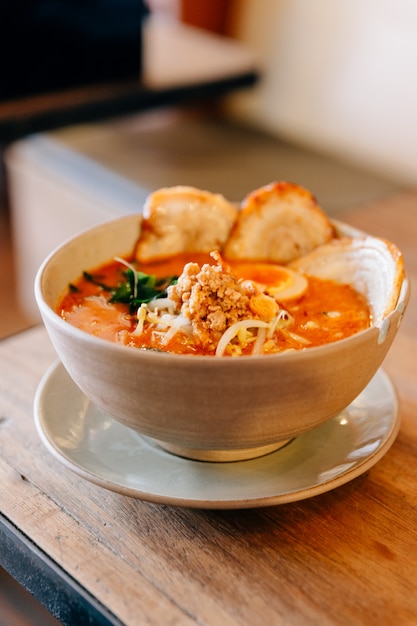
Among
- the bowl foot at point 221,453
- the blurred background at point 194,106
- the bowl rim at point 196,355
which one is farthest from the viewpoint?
the blurred background at point 194,106

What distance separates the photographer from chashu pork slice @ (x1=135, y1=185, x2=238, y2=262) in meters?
0.98

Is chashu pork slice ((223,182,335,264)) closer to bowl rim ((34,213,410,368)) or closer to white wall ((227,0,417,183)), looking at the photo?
bowl rim ((34,213,410,368))

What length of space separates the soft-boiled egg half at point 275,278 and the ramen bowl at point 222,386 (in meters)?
0.15

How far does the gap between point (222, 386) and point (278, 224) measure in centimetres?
40

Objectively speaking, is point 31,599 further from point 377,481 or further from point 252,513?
point 377,481

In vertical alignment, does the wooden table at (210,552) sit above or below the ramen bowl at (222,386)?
below

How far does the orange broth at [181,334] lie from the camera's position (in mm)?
797

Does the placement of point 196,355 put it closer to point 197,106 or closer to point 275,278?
point 275,278

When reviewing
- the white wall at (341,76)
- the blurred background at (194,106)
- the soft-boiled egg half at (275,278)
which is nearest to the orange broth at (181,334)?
the soft-boiled egg half at (275,278)

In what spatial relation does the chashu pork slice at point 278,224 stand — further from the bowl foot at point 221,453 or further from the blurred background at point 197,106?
the blurred background at point 197,106

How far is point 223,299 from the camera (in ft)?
2.53

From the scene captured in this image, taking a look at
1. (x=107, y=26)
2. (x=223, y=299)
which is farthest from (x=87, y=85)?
(x=223, y=299)

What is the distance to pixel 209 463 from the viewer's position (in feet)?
2.57

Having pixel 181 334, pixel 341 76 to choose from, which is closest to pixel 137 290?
pixel 181 334
